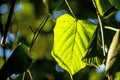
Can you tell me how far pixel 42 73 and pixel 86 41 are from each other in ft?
5.72

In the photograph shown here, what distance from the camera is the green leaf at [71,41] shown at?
1.12 meters

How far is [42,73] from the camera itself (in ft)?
9.39

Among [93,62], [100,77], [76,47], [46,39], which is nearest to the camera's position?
[93,62]

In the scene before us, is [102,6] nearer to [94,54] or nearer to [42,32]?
Result: [94,54]

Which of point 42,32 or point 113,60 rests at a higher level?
point 113,60

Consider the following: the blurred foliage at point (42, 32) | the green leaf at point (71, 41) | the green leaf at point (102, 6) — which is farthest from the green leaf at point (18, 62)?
the blurred foliage at point (42, 32)

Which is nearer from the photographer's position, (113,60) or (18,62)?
(113,60)

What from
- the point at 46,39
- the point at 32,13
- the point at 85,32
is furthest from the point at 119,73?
the point at 32,13

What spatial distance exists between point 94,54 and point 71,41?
0.14 m

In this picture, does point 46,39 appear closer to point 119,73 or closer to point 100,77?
point 100,77

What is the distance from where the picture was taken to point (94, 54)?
1.04 m

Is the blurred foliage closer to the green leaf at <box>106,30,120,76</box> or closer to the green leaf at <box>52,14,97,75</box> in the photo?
the green leaf at <box>52,14,97,75</box>

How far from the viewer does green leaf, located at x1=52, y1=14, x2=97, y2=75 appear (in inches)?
44.2

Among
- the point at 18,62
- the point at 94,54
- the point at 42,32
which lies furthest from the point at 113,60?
the point at 42,32
